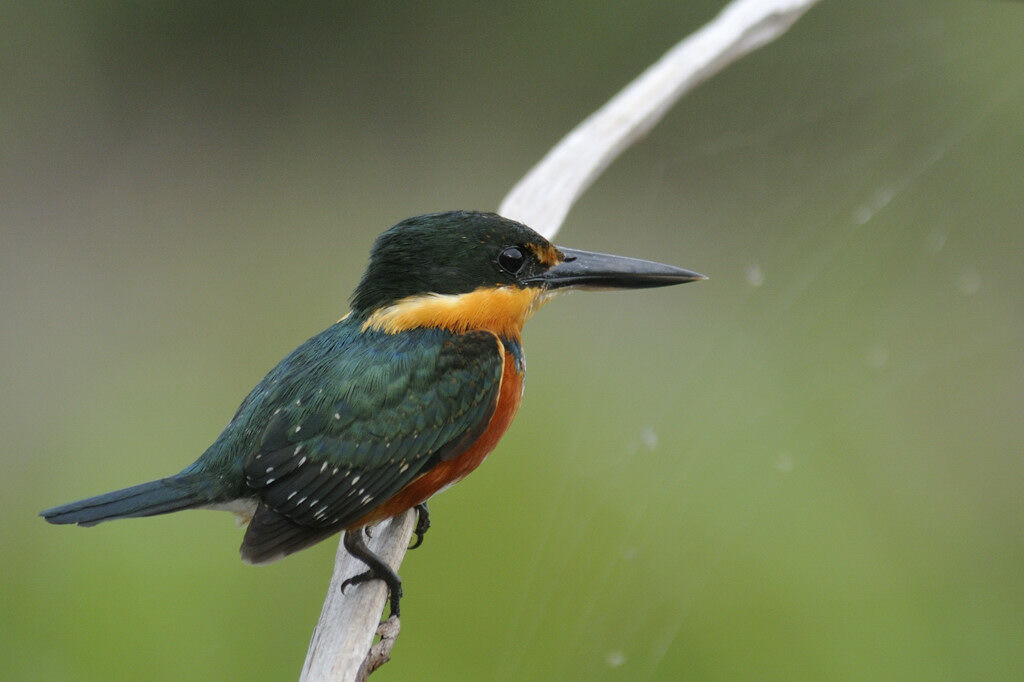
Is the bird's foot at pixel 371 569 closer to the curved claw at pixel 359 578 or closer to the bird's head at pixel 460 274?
the curved claw at pixel 359 578

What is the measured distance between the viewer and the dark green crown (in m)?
1.89

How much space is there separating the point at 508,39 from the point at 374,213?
80cm

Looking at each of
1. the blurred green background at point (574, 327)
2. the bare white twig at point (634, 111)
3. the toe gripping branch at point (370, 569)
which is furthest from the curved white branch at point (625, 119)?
the blurred green background at point (574, 327)

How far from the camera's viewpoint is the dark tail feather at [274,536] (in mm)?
1685

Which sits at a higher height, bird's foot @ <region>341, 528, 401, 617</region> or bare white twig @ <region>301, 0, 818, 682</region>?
bare white twig @ <region>301, 0, 818, 682</region>

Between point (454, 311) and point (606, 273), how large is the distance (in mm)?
258

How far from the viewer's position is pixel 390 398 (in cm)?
182

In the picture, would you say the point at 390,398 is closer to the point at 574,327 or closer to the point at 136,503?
the point at 136,503

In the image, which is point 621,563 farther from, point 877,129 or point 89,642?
point 877,129

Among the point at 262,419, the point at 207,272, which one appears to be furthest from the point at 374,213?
the point at 262,419

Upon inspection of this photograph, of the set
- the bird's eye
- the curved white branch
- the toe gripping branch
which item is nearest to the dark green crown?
the bird's eye

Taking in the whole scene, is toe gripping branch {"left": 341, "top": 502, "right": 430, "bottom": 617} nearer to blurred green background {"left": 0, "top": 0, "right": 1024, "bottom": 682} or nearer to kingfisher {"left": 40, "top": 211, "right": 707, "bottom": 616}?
kingfisher {"left": 40, "top": 211, "right": 707, "bottom": 616}

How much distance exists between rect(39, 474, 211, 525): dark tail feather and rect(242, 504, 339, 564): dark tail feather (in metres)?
0.10

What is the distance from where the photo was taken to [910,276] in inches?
145
